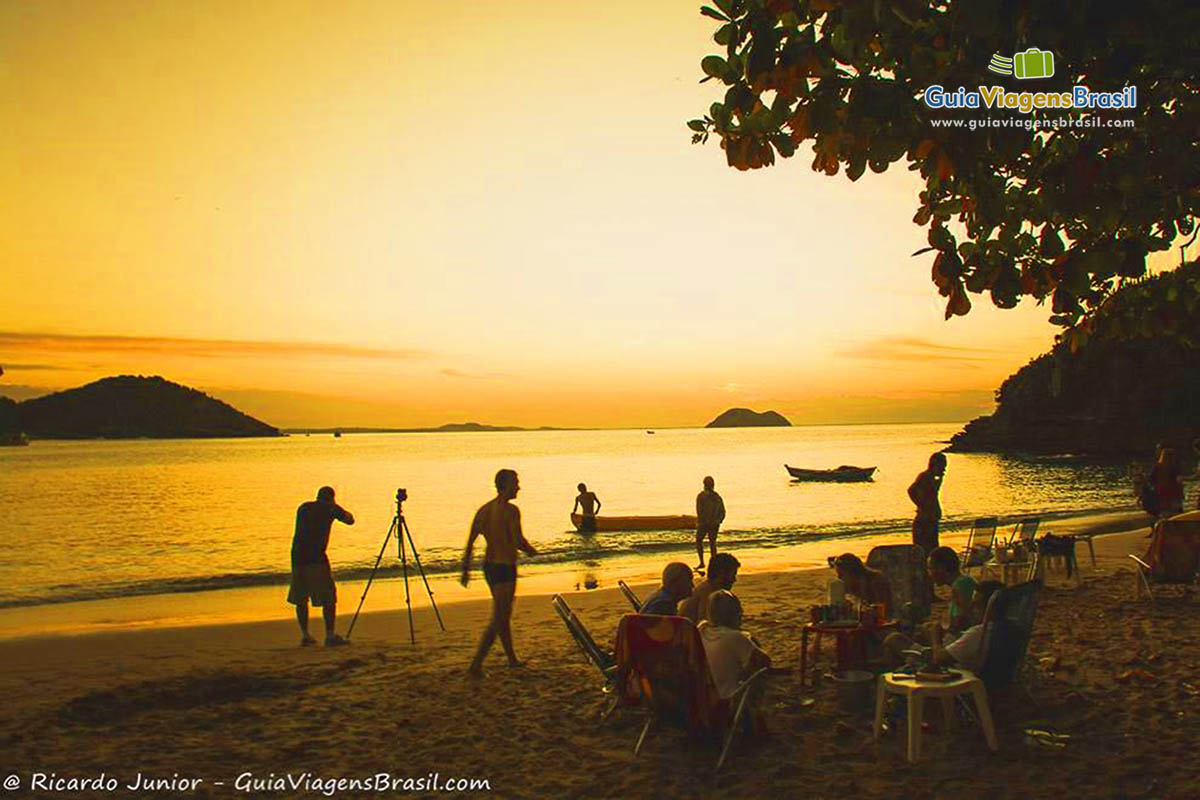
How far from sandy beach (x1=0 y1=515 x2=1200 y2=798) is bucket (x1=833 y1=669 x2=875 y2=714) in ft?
0.32

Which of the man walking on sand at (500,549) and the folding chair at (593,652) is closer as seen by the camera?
the folding chair at (593,652)

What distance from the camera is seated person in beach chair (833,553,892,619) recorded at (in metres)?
7.89

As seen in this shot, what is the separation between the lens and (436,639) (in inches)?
448

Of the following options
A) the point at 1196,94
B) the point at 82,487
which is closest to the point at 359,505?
the point at 82,487

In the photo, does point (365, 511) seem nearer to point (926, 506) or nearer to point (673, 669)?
point (926, 506)

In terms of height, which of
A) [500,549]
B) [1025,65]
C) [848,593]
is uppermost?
[1025,65]

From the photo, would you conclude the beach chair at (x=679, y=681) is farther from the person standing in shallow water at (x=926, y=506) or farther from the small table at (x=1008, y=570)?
the small table at (x=1008, y=570)

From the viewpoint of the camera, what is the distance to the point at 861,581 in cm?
794

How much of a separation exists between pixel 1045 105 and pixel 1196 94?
1934 millimetres

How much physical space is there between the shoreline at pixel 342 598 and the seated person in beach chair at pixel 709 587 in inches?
309

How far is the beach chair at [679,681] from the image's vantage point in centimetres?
579

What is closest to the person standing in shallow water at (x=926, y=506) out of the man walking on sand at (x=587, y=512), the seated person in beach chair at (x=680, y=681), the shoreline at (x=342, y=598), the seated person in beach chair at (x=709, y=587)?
the seated person in beach chair at (x=709, y=587)

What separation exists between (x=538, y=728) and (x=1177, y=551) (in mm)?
7769

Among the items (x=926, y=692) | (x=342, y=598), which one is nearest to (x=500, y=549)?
(x=926, y=692)
